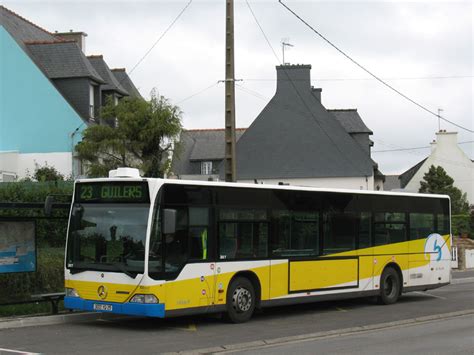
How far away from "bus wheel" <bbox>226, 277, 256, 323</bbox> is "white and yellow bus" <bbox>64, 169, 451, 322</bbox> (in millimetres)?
21

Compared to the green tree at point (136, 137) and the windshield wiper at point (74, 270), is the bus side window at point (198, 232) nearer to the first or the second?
the windshield wiper at point (74, 270)

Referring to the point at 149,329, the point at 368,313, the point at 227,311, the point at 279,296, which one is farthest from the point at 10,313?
the point at 368,313

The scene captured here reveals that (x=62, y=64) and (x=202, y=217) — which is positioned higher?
(x=62, y=64)

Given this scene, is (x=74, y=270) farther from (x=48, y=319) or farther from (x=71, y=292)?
(x=48, y=319)

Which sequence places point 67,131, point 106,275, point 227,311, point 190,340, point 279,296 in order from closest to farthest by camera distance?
point 190,340, point 106,275, point 227,311, point 279,296, point 67,131

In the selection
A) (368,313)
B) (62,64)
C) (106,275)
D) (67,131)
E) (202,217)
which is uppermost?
(62,64)

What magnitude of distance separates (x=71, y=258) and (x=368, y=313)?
7260 mm

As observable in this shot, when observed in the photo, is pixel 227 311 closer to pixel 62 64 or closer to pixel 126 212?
pixel 126 212

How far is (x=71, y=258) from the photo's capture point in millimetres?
14117

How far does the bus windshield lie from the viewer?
43.5ft

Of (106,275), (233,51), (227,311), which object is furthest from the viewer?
(233,51)

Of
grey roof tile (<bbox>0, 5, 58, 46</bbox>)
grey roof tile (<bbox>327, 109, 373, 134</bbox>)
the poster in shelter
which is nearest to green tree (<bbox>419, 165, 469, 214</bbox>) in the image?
grey roof tile (<bbox>327, 109, 373, 134</bbox>)

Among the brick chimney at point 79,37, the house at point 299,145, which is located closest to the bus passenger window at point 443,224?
the brick chimney at point 79,37

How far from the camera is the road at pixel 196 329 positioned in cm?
1166
